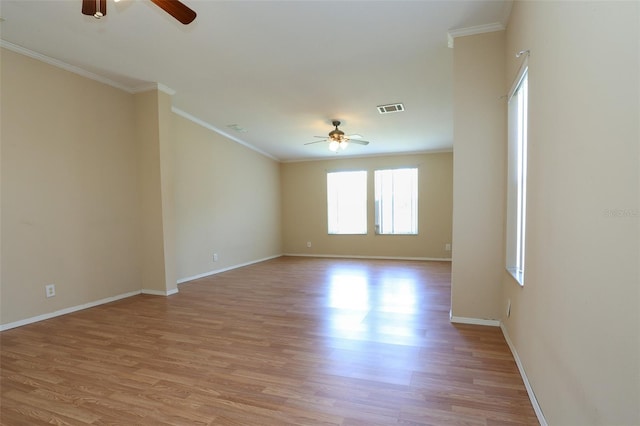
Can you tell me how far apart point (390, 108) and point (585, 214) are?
3721 mm

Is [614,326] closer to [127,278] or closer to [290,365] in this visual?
[290,365]

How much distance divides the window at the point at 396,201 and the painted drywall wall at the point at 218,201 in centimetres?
273

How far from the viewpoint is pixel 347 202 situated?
763 cm

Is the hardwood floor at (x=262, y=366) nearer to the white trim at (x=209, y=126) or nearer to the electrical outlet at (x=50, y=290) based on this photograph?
the electrical outlet at (x=50, y=290)

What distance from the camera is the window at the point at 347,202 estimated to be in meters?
7.50

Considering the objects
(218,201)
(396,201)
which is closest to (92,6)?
(218,201)

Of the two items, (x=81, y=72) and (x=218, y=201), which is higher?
(x=81, y=72)

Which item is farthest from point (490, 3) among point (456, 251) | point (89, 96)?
point (89, 96)

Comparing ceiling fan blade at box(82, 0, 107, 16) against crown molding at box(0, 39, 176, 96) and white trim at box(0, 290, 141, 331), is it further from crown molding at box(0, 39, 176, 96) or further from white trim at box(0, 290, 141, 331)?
white trim at box(0, 290, 141, 331)

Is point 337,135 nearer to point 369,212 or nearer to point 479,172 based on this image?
point 479,172

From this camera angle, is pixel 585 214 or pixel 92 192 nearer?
pixel 585 214

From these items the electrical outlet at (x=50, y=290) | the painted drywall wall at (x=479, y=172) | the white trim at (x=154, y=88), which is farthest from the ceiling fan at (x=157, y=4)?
the electrical outlet at (x=50, y=290)

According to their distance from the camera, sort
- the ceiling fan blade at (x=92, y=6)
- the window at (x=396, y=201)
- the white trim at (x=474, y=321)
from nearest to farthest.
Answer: the ceiling fan blade at (x=92, y=6) → the white trim at (x=474, y=321) → the window at (x=396, y=201)

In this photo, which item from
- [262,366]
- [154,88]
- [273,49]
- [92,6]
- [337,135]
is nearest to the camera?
[92,6]
